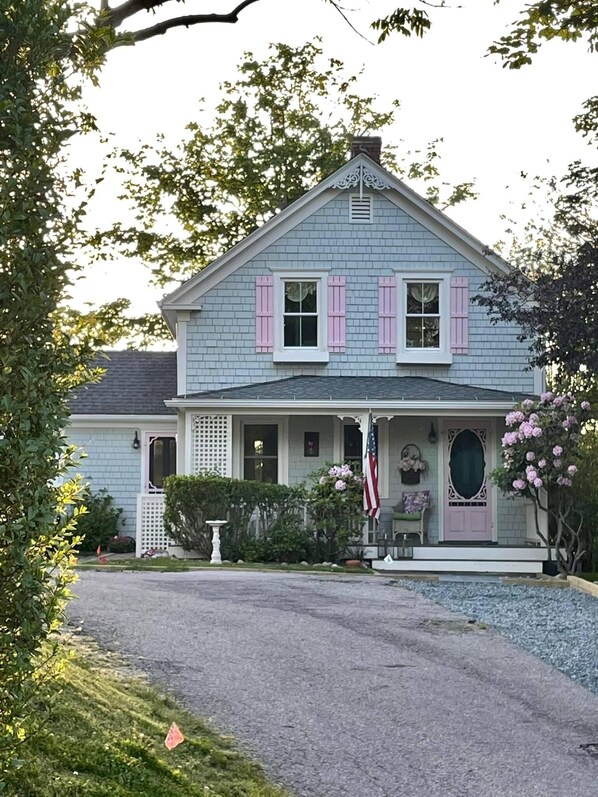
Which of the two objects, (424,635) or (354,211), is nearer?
(424,635)

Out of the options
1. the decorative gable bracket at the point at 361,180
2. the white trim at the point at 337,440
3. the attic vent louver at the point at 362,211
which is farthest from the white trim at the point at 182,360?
the decorative gable bracket at the point at 361,180

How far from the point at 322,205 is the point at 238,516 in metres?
6.44

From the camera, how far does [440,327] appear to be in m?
23.4

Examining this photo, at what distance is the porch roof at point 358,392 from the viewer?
21.7 m

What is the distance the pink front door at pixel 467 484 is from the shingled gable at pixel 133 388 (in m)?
6.18

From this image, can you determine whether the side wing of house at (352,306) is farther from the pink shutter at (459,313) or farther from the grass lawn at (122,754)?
the grass lawn at (122,754)

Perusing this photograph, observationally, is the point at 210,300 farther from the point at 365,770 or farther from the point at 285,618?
the point at 365,770

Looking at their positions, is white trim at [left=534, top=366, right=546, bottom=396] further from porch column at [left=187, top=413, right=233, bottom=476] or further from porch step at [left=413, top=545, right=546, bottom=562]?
porch column at [left=187, top=413, right=233, bottom=476]

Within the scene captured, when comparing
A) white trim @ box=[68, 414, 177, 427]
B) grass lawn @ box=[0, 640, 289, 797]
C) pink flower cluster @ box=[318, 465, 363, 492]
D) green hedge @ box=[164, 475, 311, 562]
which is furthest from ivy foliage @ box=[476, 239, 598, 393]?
white trim @ box=[68, 414, 177, 427]

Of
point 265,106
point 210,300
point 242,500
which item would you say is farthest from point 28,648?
point 265,106

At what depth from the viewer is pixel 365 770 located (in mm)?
7312

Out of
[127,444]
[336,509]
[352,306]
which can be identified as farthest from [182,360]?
[336,509]

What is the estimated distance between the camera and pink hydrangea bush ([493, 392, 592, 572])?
20.2 meters

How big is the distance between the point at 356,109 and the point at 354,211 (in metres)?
13.6
